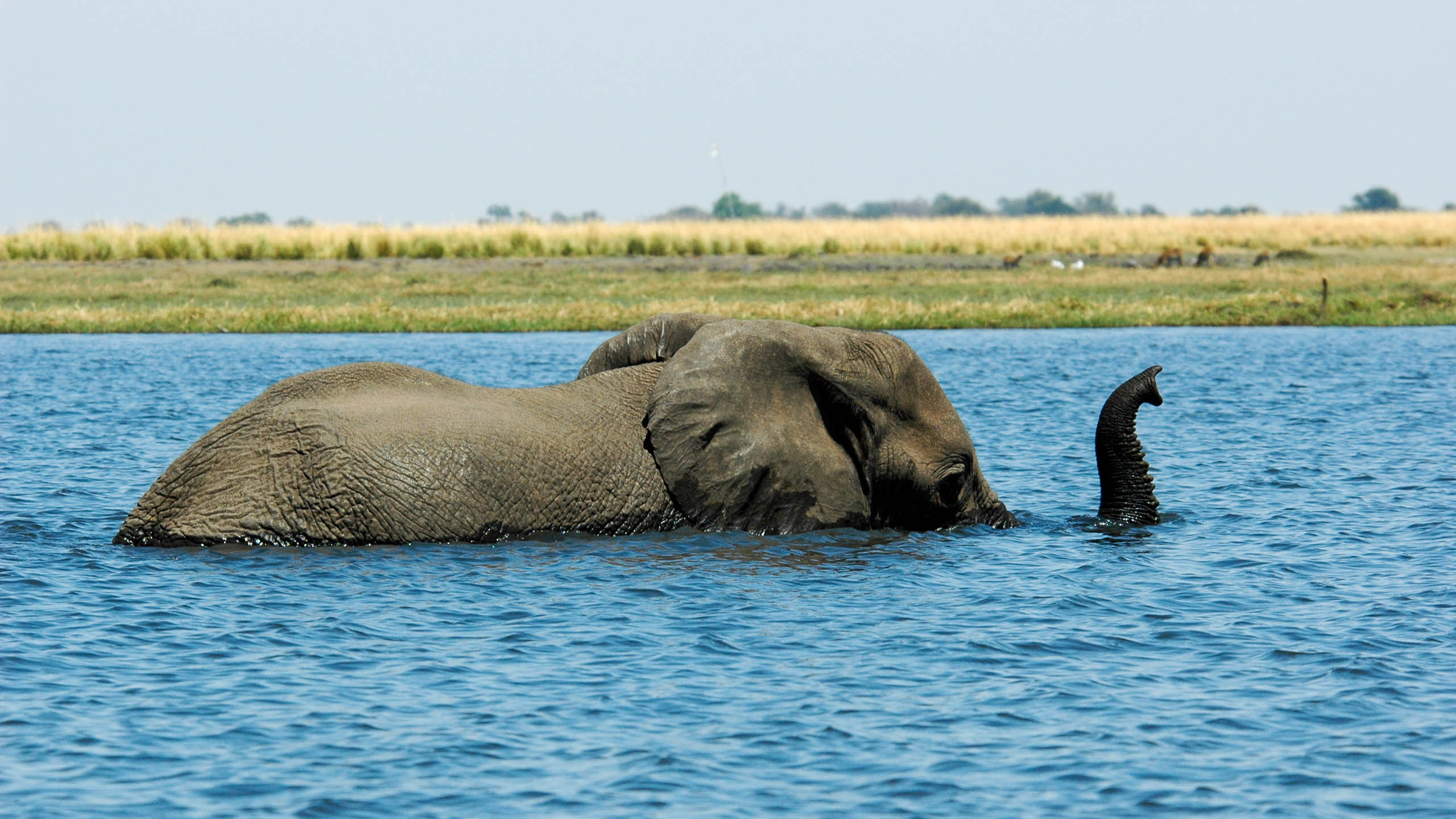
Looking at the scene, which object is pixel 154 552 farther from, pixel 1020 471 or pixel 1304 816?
pixel 1020 471

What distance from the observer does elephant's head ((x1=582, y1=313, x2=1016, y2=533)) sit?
32.2 feet

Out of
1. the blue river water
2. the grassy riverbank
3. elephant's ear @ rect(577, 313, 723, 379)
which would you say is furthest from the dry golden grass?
elephant's ear @ rect(577, 313, 723, 379)

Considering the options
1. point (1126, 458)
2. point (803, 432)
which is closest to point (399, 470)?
point (803, 432)

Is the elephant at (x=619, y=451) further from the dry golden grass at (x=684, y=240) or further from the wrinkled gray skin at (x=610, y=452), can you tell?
the dry golden grass at (x=684, y=240)

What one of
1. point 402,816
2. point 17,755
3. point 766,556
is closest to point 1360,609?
point 766,556

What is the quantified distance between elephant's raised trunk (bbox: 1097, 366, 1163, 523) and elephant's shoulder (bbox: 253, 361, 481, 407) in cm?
398

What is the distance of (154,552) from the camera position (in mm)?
9352

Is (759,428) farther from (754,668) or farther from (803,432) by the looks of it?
(754,668)

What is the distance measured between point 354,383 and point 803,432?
265cm

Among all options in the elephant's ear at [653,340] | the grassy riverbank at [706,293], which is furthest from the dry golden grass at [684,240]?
the elephant's ear at [653,340]

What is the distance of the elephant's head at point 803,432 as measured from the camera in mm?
9828

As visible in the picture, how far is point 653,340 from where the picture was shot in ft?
35.5

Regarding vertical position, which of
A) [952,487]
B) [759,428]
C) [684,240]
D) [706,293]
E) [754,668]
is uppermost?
[684,240]

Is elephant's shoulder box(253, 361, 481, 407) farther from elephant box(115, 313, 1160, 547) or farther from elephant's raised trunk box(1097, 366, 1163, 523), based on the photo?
elephant's raised trunk box(1097, 366, 1163, 523)
